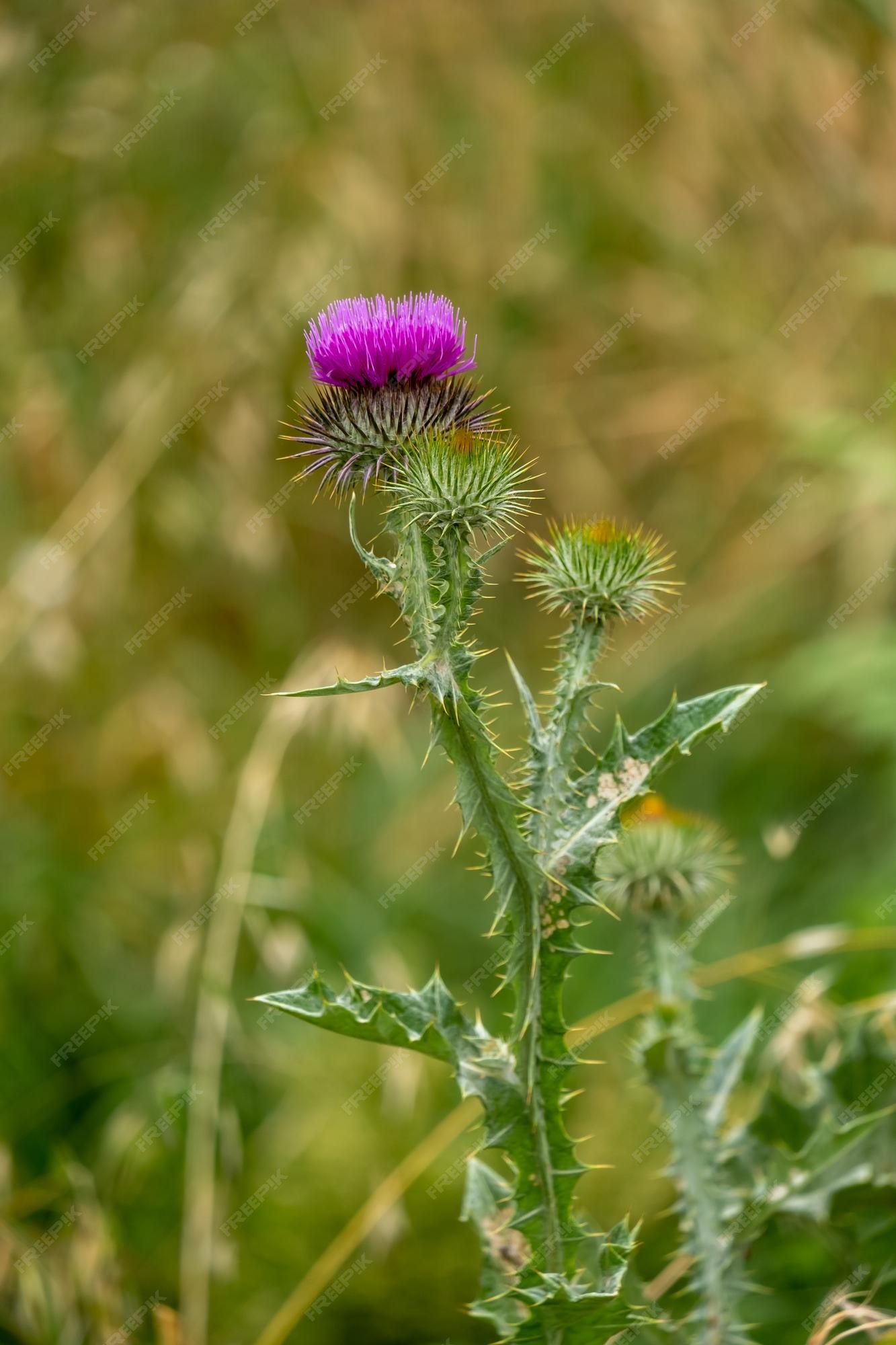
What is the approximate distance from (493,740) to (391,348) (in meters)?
0.57

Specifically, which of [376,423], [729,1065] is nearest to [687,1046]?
[729,1065]

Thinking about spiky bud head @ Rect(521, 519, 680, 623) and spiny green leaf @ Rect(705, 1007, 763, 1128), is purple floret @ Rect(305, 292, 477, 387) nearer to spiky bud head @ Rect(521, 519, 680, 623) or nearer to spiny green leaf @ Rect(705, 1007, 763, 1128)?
spiky bud head @ Rect(521, 519, 680, 623)

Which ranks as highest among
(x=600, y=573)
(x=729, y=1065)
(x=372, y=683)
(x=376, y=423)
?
(x=376, y=423)

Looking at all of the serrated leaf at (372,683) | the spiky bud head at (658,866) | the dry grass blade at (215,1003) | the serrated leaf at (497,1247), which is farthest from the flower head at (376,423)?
the dry grass blade at (215,1003)

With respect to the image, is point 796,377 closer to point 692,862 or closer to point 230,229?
point 230,229

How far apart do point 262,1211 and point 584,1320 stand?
1627 millimetres

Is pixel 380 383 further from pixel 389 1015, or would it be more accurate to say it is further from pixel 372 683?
pixel 389 1015

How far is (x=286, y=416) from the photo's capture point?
491 centimetres

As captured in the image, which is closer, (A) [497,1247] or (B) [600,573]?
(B) [600,573]

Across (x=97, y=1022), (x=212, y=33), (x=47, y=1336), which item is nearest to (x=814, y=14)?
(x=212, y=33)

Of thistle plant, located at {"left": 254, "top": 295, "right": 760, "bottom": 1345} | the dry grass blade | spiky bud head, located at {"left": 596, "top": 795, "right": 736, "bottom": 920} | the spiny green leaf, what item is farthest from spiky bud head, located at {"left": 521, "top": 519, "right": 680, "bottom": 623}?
the dry grass blade

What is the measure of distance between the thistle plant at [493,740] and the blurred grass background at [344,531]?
47.0 inches

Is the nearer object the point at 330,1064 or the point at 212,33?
the point at 330,1064

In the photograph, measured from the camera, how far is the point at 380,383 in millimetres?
1637
